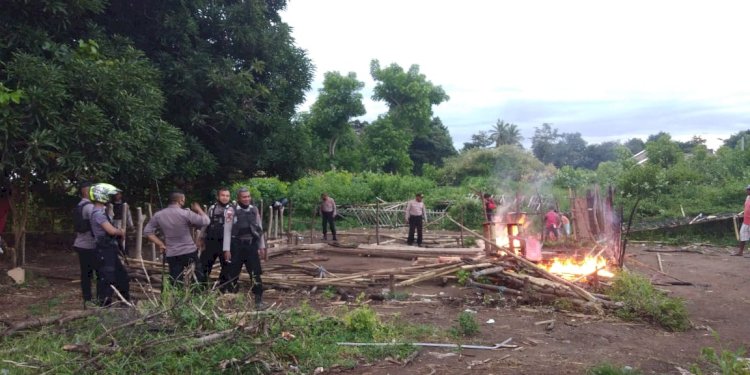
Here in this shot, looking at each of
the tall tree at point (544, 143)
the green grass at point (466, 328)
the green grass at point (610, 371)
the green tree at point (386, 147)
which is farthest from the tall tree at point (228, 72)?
the tall tree at point (544, 143)

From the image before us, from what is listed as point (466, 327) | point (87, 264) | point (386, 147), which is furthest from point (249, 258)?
point (386, 147)

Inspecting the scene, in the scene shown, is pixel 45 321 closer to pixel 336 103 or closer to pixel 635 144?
pixel 336 103

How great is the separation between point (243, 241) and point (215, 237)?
1.89ft

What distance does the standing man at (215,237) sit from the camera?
27.8 ft

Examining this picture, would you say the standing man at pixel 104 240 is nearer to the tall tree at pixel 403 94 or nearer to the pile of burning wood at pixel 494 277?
the pile of burning wood at pixel 494 277

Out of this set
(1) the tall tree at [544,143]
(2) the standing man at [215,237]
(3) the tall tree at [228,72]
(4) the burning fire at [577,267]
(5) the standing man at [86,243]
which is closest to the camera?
(5) the standing man at [86,243]

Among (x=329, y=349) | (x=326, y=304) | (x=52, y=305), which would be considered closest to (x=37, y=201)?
(x=52, y=305)

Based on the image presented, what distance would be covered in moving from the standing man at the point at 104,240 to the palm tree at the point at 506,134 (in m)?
52.7

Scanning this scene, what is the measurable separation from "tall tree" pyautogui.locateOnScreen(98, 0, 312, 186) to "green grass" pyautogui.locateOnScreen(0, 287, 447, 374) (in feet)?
22.1

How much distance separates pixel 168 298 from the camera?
6137mm

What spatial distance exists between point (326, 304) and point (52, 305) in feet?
12.4

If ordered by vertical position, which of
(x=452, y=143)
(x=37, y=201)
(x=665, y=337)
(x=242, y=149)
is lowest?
(x=665, y=337)

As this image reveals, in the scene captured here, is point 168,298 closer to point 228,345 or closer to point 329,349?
point 228,345

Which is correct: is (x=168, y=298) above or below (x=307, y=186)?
below
